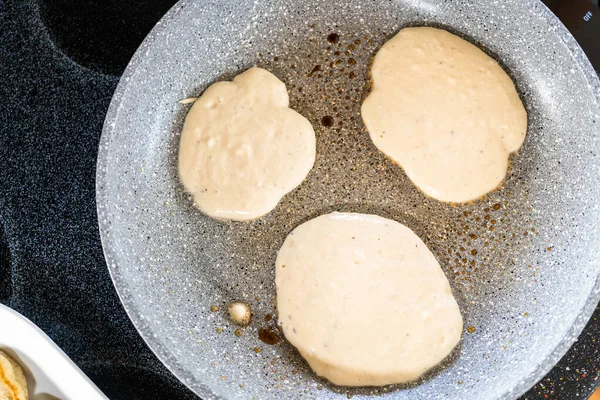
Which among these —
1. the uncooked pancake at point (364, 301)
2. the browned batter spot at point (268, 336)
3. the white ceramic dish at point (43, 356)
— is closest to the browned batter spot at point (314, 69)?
the uncooked pancake at point (364, 301)

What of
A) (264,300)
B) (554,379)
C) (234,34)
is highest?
(234,34)

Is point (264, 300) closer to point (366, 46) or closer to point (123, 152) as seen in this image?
point (123, 152)

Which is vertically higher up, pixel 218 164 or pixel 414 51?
pixel 414 51

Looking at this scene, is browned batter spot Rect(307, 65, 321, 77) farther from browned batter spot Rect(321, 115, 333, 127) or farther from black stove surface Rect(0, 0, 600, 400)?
black stove surface Rect(0, 0, 600, 400)

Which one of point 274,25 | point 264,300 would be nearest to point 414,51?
point 274,25

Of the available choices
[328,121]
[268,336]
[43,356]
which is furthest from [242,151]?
[43,356]

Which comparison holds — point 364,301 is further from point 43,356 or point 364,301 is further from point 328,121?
point 43,356

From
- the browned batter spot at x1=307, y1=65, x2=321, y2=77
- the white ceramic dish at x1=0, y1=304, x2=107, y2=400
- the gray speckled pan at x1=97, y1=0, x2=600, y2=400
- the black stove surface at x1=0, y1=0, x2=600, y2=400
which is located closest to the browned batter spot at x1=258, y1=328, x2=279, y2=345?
the gray speckled pan at x1=97, y1=0, x2=600, y2=400
